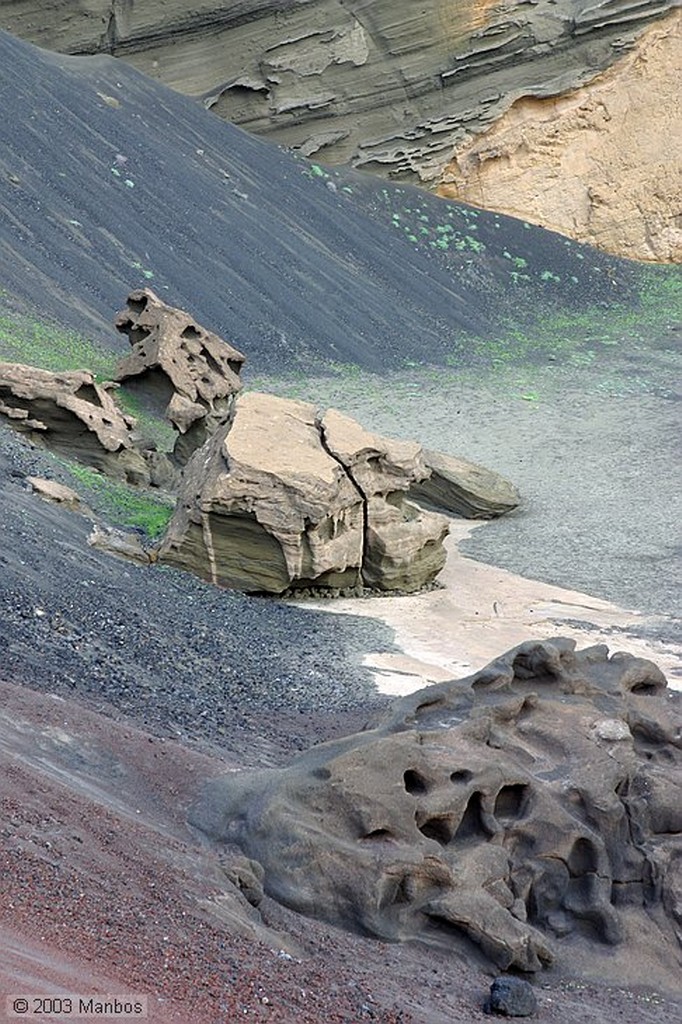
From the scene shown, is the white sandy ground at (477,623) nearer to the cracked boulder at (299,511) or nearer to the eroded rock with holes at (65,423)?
the cracked boulder at (299,511)

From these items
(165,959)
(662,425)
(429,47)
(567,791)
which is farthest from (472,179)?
(165,959)

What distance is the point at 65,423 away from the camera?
15.9m

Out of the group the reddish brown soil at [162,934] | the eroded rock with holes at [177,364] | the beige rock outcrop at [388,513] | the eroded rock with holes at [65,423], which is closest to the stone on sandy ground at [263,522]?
the beige rock outcrop at [388,513]

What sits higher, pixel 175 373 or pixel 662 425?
pixel 175 373

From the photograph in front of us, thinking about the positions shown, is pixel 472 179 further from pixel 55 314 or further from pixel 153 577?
pixel 153 577


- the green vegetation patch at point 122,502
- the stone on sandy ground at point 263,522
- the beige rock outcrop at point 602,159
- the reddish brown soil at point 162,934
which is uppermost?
the reddish brown soil at point 162,934

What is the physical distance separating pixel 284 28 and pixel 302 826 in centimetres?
2870

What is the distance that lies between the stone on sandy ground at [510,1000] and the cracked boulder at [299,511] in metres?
7.18

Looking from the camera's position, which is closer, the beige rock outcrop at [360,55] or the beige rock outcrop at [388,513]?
the beige rock outcrop at [388,513]

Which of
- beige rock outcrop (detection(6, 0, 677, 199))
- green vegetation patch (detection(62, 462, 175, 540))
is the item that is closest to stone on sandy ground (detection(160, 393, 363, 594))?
green vegetation patch (detection(62, 462, 175, 540))

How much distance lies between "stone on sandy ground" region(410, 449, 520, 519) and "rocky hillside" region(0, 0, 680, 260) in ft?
56.1

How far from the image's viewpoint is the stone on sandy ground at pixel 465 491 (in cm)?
1664

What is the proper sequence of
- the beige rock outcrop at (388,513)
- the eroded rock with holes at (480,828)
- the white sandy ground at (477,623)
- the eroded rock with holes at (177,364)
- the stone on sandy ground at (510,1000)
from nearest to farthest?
the stone on sandy ground at (510,1000) → the eroded rock with holes at (480,828) → the white sandy ground at (477,623) → the beige rock outcrop at (388,513) → the eroded rock with holes at (177,364)

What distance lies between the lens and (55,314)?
22250mm
